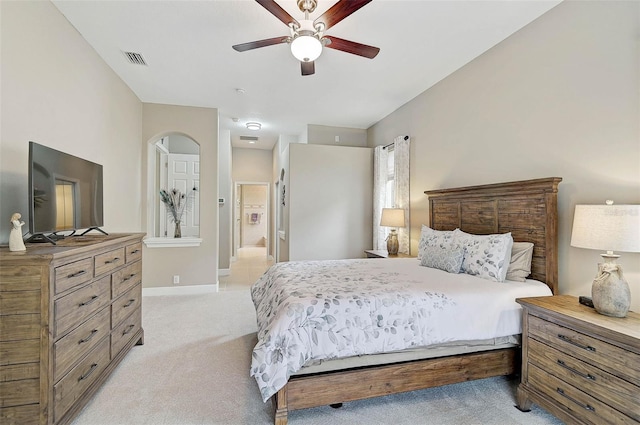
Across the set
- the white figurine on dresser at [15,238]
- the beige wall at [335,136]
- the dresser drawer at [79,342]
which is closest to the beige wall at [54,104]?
the white figurine on dresser at [15,238]

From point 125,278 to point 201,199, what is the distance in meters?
2.30

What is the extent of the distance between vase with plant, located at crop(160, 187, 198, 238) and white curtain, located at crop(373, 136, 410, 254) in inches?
139

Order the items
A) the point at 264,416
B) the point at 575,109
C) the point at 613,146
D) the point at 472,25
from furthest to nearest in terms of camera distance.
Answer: the point at 472,25
the point at 575,109
the point at 613,146
the point at 264,416

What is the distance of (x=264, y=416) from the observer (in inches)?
72.8

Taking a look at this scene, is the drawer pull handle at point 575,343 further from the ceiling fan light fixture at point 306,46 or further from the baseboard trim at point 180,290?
the baseboard trim at point 180,290

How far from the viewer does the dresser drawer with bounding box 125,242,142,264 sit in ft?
8.26

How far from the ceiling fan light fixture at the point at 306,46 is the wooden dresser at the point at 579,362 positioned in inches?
93.0

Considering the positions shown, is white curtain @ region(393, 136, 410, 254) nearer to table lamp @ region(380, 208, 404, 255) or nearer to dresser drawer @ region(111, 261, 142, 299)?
table lamp @ region(380, 208, 404, 255)

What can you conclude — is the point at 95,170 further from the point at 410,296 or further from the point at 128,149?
the point at 410,296

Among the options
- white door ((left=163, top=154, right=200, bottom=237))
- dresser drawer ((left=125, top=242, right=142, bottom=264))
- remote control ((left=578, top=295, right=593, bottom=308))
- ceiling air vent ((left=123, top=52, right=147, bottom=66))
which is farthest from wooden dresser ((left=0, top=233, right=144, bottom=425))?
white door ((left=163, top=154, right=200, bottom=237))

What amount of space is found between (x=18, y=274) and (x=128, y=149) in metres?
3.03

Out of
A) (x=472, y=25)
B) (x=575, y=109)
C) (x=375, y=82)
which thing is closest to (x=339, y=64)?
(x=375, y=82)

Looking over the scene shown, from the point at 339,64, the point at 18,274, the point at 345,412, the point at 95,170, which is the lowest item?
the point at 345,412

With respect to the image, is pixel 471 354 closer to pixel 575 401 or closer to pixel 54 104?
pixel 575 401
